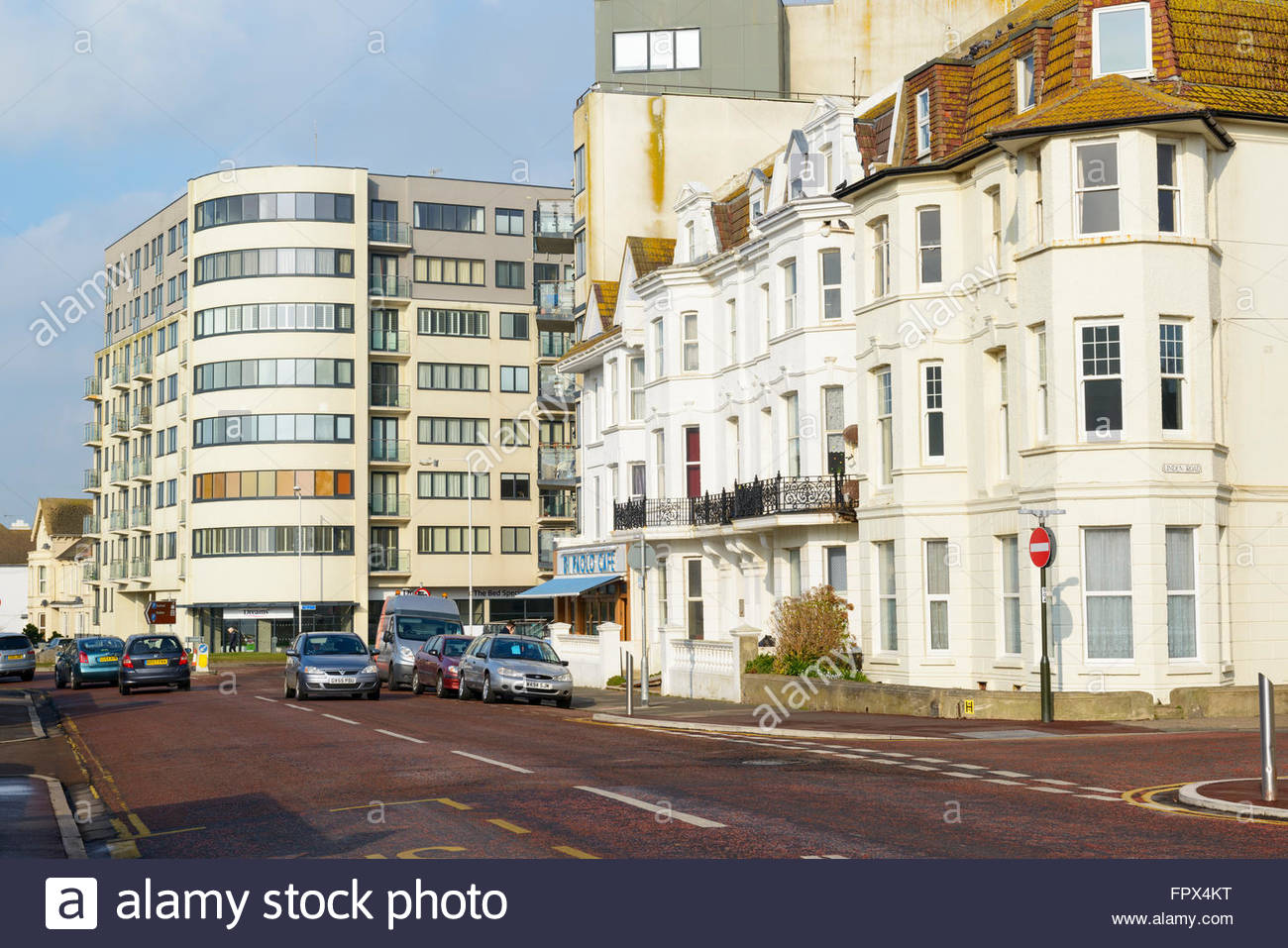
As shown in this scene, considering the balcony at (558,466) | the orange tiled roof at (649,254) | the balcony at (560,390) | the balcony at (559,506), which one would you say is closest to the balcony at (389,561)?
the balcony at (559,506)

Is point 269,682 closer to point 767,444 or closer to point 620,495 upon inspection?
point 620,495

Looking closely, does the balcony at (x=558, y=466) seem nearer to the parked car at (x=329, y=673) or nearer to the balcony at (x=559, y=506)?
the balcony at (x=559, y=506)

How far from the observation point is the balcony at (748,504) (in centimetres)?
3506

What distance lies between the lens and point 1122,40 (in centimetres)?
2906

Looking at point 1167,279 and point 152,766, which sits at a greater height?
point 1167,279

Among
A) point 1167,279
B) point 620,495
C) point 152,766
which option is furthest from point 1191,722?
point 620,495

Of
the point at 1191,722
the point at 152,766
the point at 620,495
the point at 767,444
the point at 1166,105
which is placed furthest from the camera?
the point at 620,495

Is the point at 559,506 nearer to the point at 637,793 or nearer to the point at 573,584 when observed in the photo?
the point at 573,584

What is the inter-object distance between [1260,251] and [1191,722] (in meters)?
9.36

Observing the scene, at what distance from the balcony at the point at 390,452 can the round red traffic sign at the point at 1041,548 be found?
67.5 meters

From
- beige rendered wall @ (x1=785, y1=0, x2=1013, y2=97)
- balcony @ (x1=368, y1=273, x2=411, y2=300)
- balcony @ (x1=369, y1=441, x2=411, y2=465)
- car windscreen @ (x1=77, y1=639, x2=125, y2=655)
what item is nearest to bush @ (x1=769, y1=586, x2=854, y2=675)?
car windscreen @ (x1=77, y1=639, x2=125, y2=655)

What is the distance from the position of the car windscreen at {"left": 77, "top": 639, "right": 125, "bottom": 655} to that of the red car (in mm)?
13929

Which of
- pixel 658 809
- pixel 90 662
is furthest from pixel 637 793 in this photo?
pixel 90 662
